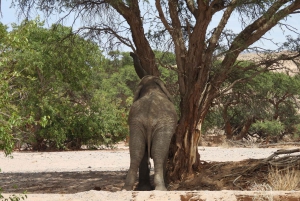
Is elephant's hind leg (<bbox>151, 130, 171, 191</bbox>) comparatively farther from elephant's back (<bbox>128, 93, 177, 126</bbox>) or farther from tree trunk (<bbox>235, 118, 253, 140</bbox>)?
tree trunk (<bbox>235, 118, 253, 140</bbox>)

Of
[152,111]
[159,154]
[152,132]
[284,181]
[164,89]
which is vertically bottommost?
[284,181]

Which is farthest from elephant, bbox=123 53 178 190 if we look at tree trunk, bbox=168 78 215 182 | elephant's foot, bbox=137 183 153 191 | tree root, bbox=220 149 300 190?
tree root, bbox=220 149 300 190

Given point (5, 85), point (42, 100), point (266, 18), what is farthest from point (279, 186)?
point (42, 100)

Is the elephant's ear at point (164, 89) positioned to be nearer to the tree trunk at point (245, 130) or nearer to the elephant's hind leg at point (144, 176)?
the elephant's hind leg at point (144, 176)

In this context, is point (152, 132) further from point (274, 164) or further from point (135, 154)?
point (274, 164)

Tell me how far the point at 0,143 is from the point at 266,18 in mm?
6929

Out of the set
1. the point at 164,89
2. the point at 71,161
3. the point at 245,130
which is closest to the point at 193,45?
the point at 164,89

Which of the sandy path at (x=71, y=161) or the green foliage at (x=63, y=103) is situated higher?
the green foliage at (x=63, y=103)

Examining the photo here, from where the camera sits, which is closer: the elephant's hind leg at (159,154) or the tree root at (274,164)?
the elephant's hind leg at (159,154)

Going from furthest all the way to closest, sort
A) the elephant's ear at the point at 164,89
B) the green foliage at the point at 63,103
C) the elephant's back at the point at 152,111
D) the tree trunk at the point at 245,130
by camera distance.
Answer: the tree trunk at the point at 245,130
the green foliage at the point at 63,103
the elephant's ear at the point at 164,89
the elephant's back at the point at 152,111

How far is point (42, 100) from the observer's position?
2188 centimetres

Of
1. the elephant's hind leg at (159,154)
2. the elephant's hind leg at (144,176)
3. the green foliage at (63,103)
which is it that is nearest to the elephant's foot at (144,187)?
the elephant's hind leg at (144,176)

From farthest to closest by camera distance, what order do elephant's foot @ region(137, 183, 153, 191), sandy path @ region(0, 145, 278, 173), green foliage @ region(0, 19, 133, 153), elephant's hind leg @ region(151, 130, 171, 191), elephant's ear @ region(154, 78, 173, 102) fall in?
1. green foliage @ region(0, 19, 133, 153)
2. sandy path @ region(0, 145, 278, 173)
3. elephant's ear @ region(154, 78, 173, 102)
4. elephant's foot @ region(137, 183, 153, 191)
5. elephant's hind leg @ region(151, 130, 171, 191)

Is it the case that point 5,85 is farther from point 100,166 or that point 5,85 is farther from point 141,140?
point 100,166
